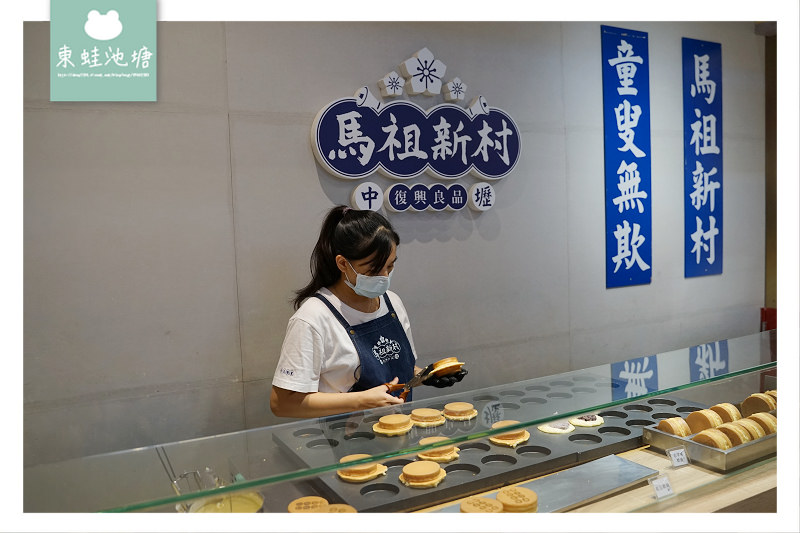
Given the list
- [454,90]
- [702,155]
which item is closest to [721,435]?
[454,90]

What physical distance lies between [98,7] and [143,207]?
1320mm

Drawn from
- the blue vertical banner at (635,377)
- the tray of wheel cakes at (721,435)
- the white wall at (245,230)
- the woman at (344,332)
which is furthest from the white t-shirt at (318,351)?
the tray of wheel cakes at (721,435)

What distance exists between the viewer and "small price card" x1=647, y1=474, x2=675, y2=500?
1.68 meters

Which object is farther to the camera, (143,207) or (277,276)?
(277,276)

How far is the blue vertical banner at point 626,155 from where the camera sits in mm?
4180

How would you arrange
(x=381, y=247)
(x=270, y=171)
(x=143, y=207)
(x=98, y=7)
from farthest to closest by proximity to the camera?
(x=270, y=171) → (x=143, y=207) → (x=381, y=247) → (x=98, y=7)

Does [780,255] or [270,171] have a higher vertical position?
[270,171]

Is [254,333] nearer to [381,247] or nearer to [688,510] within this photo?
[381,247]

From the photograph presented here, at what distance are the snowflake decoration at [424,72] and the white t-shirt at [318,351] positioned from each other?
145cm

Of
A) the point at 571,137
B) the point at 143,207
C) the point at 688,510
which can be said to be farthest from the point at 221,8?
the point at 571,137

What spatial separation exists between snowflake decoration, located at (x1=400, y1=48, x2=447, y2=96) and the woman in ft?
3.91

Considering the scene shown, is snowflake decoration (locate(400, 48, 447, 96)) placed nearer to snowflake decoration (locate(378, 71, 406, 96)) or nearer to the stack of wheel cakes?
snowflake decoration (locate(378, 71, 406, 96))

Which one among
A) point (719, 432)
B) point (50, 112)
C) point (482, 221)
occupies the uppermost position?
point (50, 112)

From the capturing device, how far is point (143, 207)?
9.27 ft
